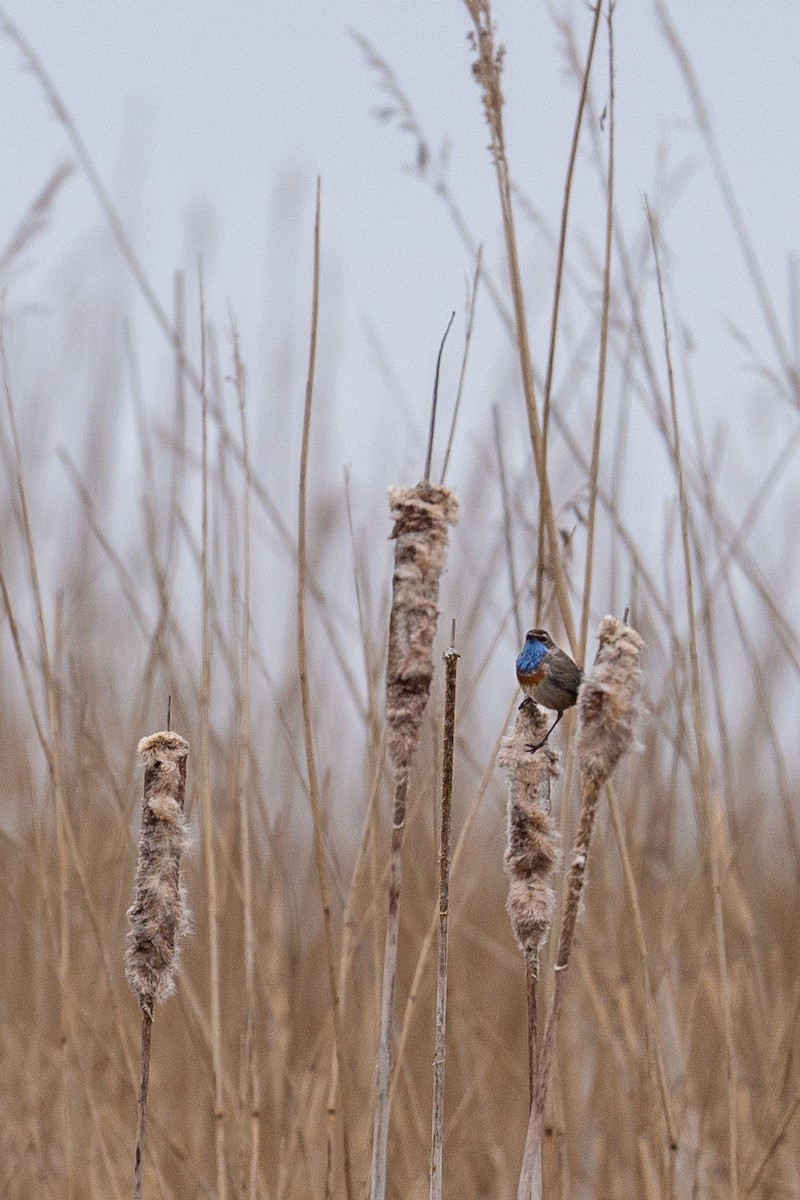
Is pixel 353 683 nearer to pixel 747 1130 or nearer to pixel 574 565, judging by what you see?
pixel 574 565

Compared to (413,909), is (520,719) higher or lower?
lower

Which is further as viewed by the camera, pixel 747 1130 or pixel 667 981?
pixel 747 1130

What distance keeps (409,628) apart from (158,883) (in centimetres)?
14

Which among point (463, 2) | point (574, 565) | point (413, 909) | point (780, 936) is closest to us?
point (463, 2)


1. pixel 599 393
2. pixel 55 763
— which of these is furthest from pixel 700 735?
pixel 55 763

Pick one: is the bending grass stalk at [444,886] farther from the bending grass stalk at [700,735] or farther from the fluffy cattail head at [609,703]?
the bending grass stalk at [700,735]

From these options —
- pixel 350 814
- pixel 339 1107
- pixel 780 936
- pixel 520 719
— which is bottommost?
pixel 339 1107

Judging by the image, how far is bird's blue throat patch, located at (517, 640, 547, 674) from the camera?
1.67 feet

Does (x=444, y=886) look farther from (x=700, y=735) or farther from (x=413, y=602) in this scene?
(x=700, y=735)

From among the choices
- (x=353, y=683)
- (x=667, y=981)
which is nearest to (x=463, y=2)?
(x=353, y=683)

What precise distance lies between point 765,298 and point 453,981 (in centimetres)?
Answer: 70

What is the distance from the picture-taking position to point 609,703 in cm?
48

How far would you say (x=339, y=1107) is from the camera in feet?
2.43

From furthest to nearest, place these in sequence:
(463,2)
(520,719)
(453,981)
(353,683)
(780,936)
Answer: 1. (780,936)
2. (453,981)
3. (353,683)
4. (463,2)
5. (520,719)
